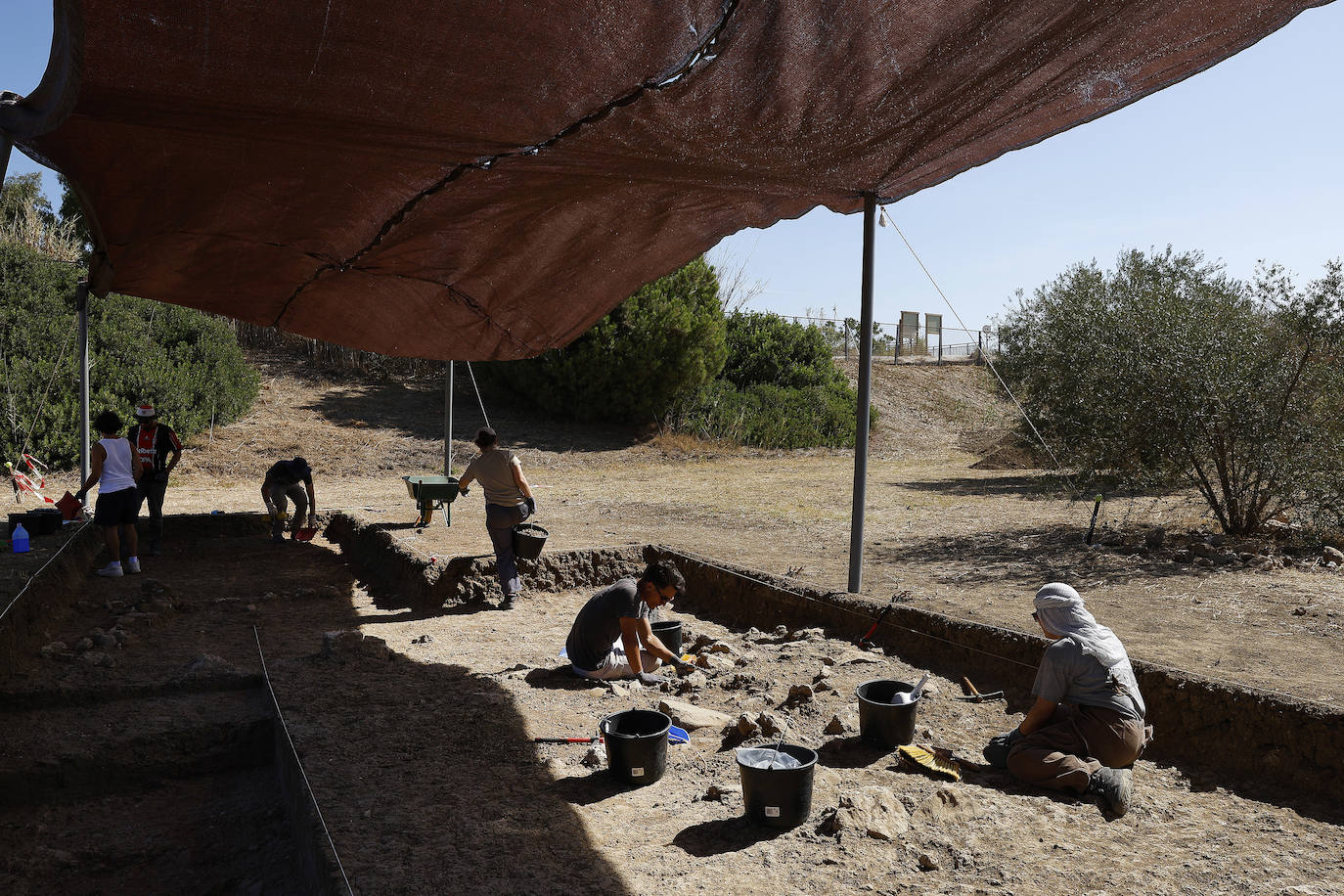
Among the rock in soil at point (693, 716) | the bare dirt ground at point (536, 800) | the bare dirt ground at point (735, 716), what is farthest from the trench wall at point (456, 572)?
the rock in soil at point (693, 716)

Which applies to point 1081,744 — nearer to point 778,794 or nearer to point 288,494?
point 778,794

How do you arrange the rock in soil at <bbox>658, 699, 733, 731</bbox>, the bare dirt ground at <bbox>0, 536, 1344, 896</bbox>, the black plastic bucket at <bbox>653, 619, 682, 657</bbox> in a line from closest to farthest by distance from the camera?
the bare dirt ground at <bbox>0, 536, 1344, 896</bbox>
the rock in soil at <bbox>658, 699, 733, 731</bbox>
the black plastic bucket at <bbox>653, 619, 682, 657</bbox>

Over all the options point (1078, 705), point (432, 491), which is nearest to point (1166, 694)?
point (1078, 705)

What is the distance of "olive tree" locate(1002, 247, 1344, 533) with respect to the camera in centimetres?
836

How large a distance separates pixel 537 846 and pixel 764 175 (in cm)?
349

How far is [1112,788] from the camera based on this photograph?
3.64 metres

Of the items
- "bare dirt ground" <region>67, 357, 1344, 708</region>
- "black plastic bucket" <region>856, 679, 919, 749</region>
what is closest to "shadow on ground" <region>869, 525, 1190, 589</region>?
"bare dirt ground" <region>67, 357, 1344, 708</region>

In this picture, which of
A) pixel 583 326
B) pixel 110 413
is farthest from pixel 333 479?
pixel 583 326

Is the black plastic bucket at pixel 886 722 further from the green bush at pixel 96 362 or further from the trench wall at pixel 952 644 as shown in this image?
the green bush at pixel 96 362

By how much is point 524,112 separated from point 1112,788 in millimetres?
3566

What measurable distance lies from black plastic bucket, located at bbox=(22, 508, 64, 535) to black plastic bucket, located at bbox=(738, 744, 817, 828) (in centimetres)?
Answer: 801

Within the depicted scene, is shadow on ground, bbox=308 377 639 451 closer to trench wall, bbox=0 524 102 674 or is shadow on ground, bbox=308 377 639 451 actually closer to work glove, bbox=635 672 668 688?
trench wall, bbox=0 524 102 674

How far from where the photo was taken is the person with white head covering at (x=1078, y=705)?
379 cm

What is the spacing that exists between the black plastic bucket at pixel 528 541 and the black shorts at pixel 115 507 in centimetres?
334
